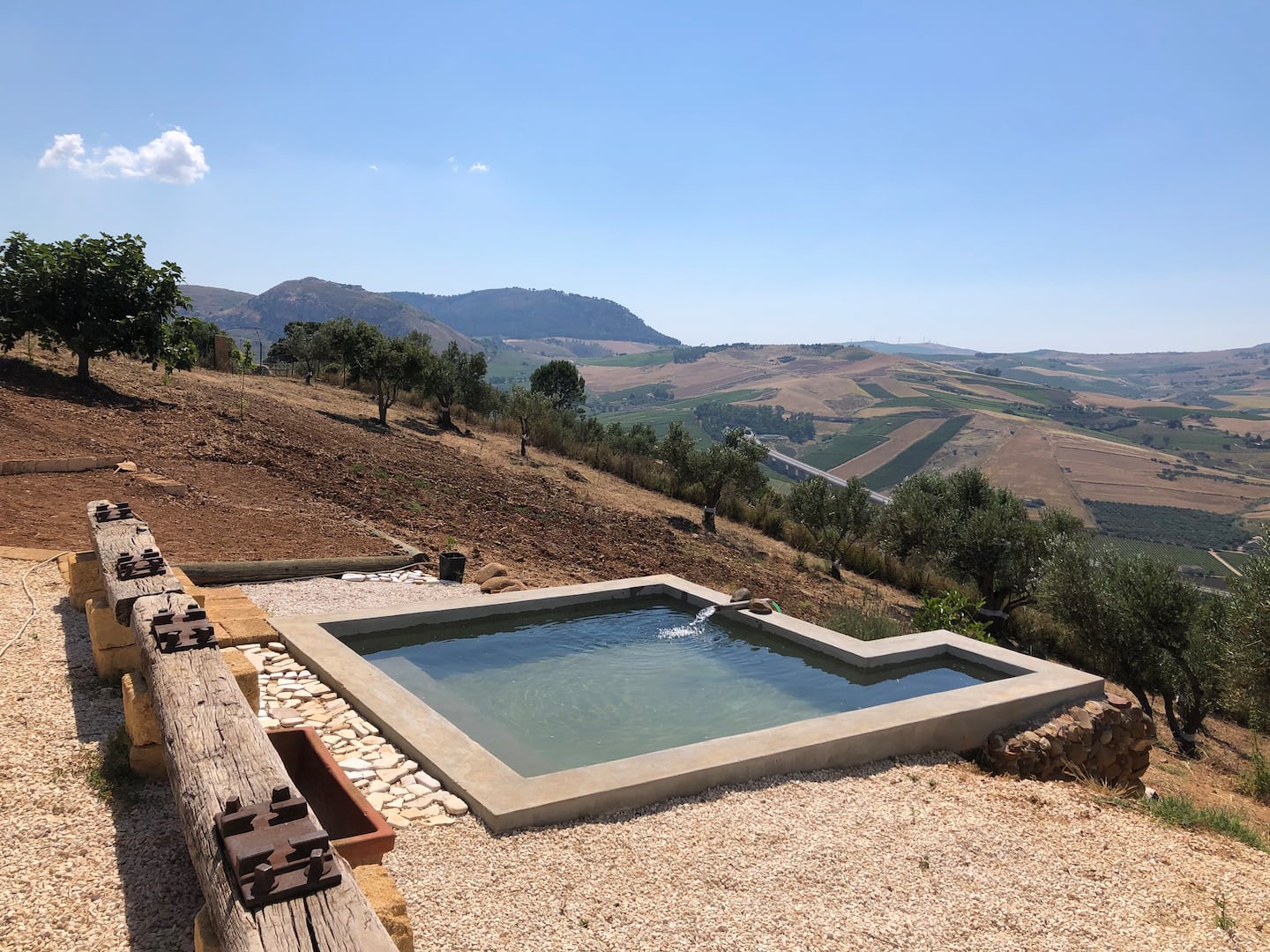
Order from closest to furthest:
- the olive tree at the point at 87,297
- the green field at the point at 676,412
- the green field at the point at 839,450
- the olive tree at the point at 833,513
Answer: the olive tree at the point at 87,297, the olive tree at the point at 833,513, the green field at the point at 839,450, the green field at the point at 676,412

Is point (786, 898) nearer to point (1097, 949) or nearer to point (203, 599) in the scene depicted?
point (1097, 949)

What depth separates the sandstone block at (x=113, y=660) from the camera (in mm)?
5305

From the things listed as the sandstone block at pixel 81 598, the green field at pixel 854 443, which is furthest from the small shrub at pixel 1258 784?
the green field at pixel 854 443

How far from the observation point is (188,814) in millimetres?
2760

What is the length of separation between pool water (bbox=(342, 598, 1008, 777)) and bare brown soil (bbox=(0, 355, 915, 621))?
8.83 ft

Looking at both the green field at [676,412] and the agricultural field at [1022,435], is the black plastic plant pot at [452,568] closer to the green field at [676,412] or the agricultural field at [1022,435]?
the agricultural field at [1022,435]

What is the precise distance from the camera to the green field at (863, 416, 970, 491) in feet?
298

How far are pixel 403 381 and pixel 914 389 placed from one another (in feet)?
495

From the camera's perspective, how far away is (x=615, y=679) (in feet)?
25.4

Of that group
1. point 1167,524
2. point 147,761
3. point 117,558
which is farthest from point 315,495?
point 1167,524

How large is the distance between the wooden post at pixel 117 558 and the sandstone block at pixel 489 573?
4.97 metres

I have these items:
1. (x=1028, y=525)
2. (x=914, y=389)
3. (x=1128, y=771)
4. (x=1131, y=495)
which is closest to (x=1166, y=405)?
(x=914, y=389)

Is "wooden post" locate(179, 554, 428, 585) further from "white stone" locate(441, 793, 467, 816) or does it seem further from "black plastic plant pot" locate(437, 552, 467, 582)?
"white stone" locate(441, 793, 467, 816)

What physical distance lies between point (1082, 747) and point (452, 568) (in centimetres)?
793
